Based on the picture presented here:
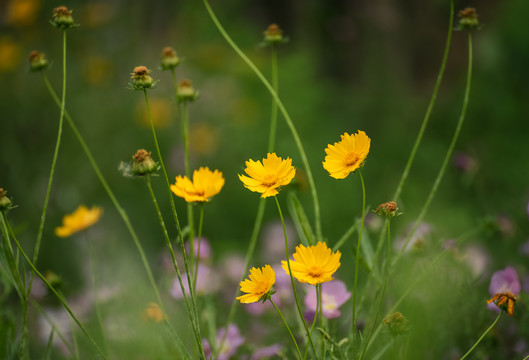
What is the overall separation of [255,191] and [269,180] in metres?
0.17

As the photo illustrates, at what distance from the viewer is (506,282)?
2.69 feet

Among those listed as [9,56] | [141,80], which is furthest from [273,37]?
[9,56]

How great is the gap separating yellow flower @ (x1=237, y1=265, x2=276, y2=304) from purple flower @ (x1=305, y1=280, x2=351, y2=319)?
0.74ft

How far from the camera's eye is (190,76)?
3080 mm

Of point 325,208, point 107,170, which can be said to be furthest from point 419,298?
point 107,170

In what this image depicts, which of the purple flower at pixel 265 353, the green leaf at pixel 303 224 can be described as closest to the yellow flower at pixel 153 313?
the purple flower at pixel 265 353

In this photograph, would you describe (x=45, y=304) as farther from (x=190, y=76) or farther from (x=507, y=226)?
(x=190, y=76)

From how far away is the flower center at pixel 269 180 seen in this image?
0.61 metres

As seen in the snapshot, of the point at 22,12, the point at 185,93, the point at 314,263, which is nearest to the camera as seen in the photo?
the point at 314,263

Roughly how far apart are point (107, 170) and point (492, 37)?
1.97 meters

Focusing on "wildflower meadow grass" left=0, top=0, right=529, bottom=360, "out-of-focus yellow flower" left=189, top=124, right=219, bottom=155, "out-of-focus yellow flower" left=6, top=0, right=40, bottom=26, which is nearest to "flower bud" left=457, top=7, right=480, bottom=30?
"wildflower meadow grass" left=0, top=0, right=529, bottom=360

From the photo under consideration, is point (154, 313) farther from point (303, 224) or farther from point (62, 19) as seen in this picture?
point (62, 19)

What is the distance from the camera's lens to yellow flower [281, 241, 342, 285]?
572 mm

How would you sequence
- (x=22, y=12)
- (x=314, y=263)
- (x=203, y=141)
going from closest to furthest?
1. (x=314, y=263)
2. (x=22, y=12)
3. (x=203, y=141)
